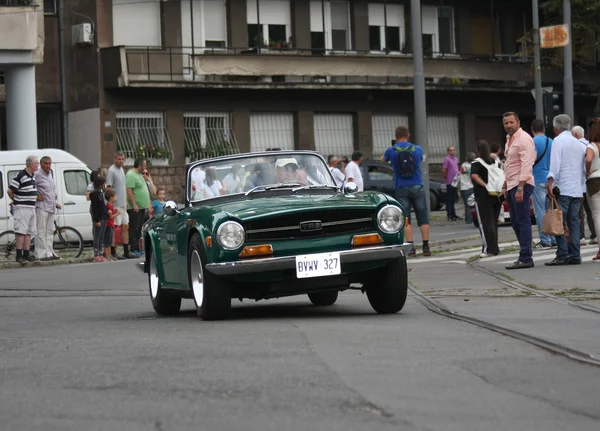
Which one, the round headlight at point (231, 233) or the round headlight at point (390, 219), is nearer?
the round headlight at point (231, 233)

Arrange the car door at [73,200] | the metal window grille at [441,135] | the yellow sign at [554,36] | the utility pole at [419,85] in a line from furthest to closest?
the metal window grille at [441,135] → the yellow sign at [554,36] → the utility pole at [419,85] → the car door at [73,200]

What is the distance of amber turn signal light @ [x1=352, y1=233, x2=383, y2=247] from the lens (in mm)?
11023

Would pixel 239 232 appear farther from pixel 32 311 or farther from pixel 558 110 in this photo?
pixel 558 110

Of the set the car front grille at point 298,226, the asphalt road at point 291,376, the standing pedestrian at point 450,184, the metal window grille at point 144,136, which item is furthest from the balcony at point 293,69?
the car front grille at point 298,226

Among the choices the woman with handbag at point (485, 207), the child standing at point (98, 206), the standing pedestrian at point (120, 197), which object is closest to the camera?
the woman with handbag at point (485, 207)

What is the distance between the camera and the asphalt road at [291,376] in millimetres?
6152

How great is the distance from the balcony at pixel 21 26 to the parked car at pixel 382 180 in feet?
31.9

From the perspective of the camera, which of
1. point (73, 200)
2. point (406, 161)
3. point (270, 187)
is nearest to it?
point (270, 187)

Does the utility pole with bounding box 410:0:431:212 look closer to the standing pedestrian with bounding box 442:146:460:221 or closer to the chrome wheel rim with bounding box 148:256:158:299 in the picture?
the standing pedestrian with bounding box 442:146:460:221

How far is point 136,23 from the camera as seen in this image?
43.4m

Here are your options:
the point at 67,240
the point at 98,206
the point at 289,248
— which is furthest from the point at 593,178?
the point at 67,240

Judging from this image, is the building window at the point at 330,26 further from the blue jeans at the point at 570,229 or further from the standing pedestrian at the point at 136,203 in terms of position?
the blue jeans at the point at 570,229

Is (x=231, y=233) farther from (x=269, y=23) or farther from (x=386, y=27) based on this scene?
(x=386, y=27)

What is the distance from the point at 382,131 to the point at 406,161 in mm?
29306
